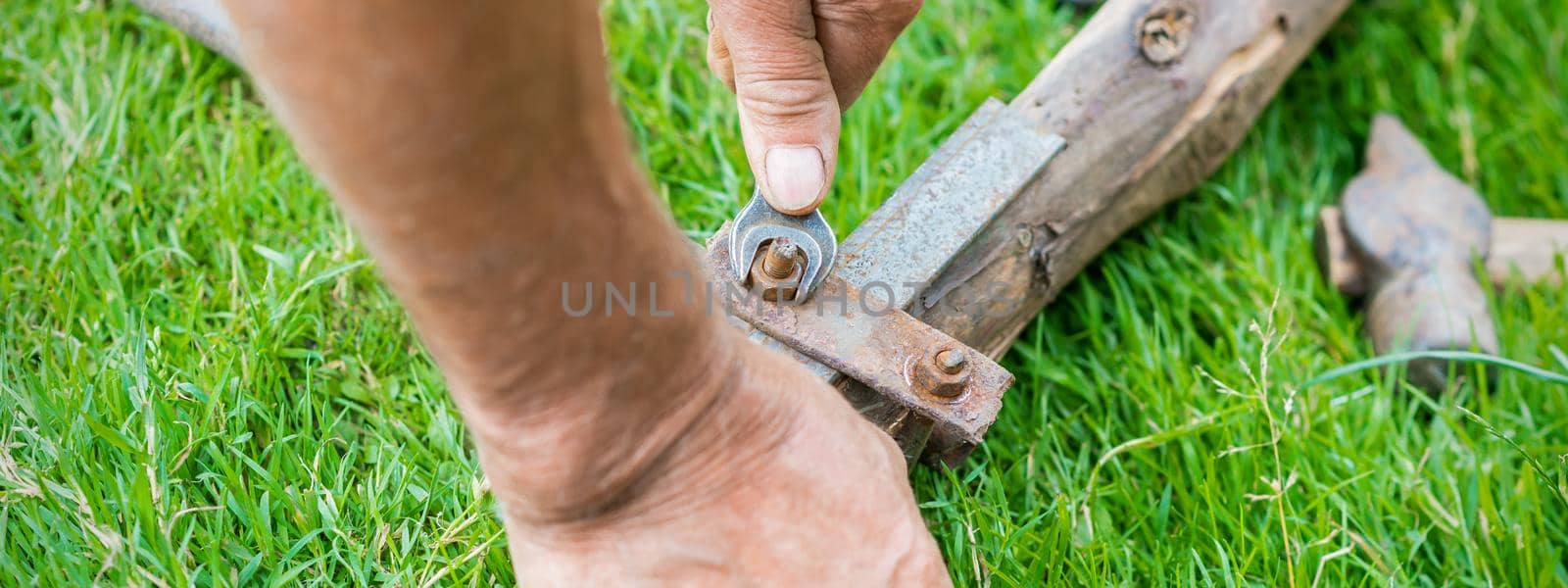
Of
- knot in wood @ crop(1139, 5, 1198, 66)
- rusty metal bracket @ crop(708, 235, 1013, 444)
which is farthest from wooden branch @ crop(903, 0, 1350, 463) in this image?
rusty metal bracket @ crop(708, 235, 1013, 444)

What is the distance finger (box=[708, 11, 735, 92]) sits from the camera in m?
1.96

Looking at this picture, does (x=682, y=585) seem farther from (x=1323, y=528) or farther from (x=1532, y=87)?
(x=1532, y=87)

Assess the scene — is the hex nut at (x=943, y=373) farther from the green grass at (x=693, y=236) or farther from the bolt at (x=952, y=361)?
the green grass at (x=693, y=236)

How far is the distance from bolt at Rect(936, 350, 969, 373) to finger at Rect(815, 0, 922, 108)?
56cm

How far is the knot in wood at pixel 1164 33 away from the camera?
2.21m

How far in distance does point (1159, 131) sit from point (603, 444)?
4.89 ft

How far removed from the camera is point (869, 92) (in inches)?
104

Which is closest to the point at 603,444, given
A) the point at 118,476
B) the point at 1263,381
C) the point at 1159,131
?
the point at 118,476

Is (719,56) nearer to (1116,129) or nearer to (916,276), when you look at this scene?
(916,276)

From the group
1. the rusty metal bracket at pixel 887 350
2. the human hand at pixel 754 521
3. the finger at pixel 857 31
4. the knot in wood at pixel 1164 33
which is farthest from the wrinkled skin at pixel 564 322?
the knot in wood at pixel 1164 33

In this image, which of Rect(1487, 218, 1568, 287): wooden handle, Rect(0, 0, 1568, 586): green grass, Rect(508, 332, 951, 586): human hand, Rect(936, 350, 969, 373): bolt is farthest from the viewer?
Rect(1487, 218, 1568, 287): wooden handle

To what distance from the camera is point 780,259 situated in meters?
1.57

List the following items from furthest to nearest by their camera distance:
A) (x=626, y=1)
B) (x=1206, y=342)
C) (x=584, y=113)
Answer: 1. (x=626, y=1)
2. (x=1206, y=342)
3. (x=584, y=113)

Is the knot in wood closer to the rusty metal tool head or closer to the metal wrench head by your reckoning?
the rusty metal tool head
